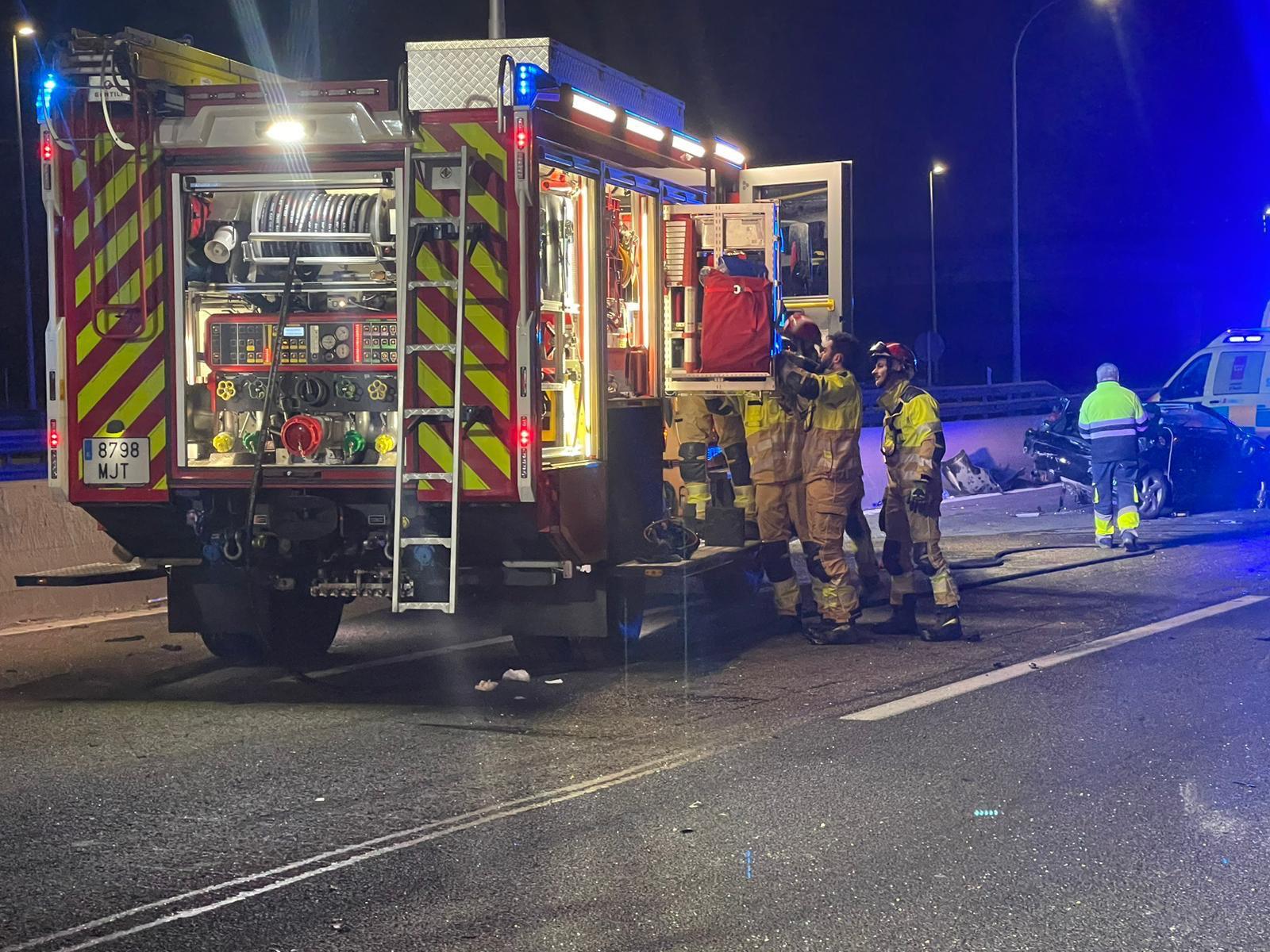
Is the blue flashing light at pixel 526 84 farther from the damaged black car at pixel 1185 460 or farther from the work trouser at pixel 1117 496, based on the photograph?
the damaged black car at pixel 1185 460

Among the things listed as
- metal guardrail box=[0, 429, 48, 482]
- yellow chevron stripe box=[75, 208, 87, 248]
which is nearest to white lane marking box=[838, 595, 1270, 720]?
yellow chevron stripe box=[75, 208, 87, 248]

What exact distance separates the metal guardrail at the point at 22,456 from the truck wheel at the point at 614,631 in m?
6.59

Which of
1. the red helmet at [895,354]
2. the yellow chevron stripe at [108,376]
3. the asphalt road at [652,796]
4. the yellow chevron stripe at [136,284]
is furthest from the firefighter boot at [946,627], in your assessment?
the yellow chevron stripe at [136,284]

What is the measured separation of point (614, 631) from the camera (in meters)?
8.00

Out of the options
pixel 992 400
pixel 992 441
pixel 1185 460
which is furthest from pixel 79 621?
pixel 992 400

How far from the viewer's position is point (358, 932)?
418 cm

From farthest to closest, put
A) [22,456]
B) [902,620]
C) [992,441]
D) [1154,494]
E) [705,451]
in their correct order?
[992,441]
[22,456]
[1154,494]
[705,451]
[902,620]

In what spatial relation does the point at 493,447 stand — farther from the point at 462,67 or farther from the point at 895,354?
the point at 895,354

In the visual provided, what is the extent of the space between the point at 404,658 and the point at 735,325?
8.64 feet

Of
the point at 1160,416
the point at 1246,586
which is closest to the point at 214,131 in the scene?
the point at 1246,586

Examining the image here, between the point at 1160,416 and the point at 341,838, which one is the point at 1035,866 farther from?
the point at 1160,416

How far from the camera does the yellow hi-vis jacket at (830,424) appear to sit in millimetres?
8898

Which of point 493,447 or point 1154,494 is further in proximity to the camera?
point 1154,494

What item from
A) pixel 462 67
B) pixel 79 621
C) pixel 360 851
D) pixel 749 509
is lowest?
pixel 360 851
